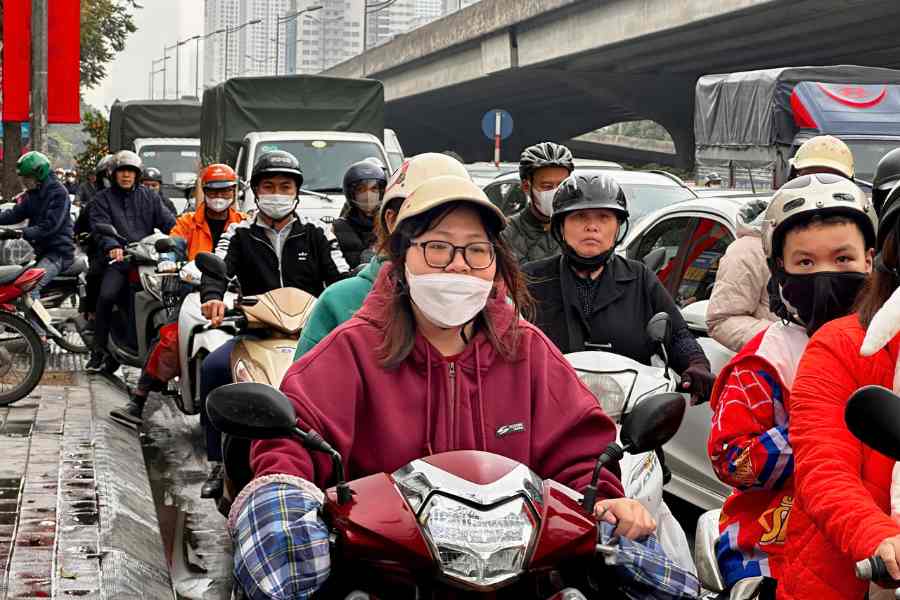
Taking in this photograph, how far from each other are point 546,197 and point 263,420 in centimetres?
454

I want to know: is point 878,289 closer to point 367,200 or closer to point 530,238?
point 530,238

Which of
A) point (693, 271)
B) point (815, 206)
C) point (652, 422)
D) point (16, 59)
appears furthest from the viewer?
point (16, 59)

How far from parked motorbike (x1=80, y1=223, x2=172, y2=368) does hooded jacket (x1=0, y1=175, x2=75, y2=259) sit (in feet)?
1.53

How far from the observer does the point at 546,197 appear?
24.3ft

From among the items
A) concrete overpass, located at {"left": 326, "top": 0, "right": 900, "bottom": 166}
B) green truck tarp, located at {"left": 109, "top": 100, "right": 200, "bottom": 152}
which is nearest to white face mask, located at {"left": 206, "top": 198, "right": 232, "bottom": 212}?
green truck tarp, located at {"left": 109, "top": 100, "right": 200, "bottom": 152}

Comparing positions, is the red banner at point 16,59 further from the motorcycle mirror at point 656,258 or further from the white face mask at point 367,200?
the motorcycle mirror at point 656,258

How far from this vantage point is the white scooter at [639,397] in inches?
175

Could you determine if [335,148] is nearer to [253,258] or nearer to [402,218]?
[253,258]

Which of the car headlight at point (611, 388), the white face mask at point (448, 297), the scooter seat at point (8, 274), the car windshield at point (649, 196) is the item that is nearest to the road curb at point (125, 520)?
the scooter seat at point (8, 274)

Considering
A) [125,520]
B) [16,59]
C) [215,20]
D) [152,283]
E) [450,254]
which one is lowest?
[125,520]

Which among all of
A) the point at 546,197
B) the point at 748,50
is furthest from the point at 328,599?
the point at 748,50

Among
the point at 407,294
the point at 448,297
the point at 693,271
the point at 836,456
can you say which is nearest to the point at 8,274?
the point at 693,271

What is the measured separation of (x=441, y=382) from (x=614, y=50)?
40152mm

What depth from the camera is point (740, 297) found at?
6.30m
